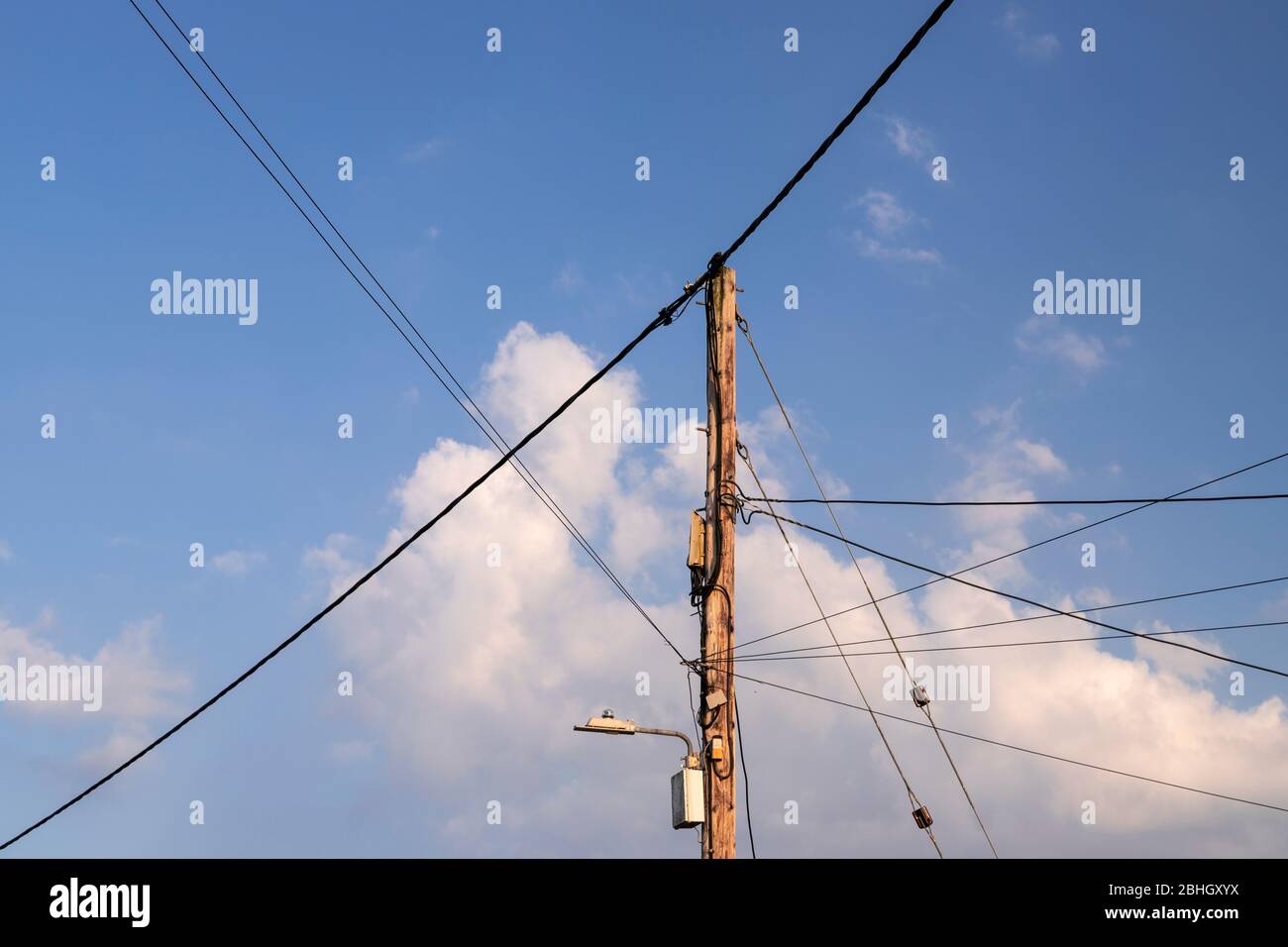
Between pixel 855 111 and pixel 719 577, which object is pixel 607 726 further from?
pixel 855 111

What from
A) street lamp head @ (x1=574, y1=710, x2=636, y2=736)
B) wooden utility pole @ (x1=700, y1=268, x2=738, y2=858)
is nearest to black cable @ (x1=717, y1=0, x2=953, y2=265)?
wooden utility pole @ (x1=700, y1=268, x2=738, y2=858)

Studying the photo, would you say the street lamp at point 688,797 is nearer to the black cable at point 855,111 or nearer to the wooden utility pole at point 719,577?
the wooden utility pole at point 719,577

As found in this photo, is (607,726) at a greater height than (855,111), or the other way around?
(855,111)

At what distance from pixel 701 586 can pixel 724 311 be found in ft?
10.3

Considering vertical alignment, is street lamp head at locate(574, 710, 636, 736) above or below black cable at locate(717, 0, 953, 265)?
below

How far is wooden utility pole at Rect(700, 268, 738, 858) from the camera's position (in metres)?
10.8

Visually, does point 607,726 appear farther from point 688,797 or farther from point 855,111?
point 855,111

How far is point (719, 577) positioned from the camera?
11.4m

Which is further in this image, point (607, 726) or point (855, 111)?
point (607, 726)

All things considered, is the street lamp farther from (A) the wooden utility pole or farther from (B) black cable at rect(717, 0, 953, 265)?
(B) black cable at rect(717, 0, 953, 265)

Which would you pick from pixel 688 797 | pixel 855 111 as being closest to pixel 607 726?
pixel 688 797
